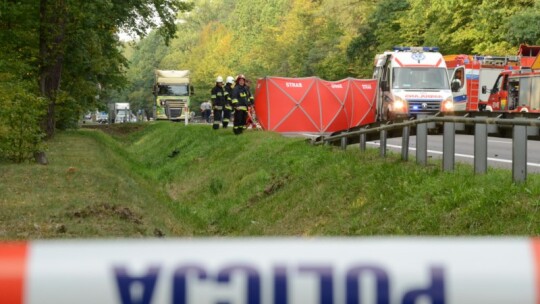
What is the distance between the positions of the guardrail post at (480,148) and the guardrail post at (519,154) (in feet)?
3.24

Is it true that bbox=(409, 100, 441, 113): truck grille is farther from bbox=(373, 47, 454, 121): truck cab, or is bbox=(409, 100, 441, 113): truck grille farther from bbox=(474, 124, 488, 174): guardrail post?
bbox=(474, 124, 488, 174): guardrail post

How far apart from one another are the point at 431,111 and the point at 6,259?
30947mm

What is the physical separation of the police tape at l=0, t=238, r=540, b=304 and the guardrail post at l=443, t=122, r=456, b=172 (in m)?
11.2

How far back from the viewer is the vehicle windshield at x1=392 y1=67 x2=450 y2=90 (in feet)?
107

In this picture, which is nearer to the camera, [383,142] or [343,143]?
[383,142]

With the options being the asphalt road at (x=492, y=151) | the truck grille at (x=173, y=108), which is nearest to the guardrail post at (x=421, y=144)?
the asphalt road at (x=492, y=151)

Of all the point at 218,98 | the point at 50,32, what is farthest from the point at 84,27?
the point at 218,98

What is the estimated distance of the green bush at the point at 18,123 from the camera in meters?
20.8

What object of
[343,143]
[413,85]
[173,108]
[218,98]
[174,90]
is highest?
[174,90]

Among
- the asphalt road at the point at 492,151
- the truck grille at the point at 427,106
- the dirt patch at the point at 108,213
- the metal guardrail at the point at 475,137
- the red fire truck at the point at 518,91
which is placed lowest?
the dirt patch at the point at 108,213

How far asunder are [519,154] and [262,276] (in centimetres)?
906

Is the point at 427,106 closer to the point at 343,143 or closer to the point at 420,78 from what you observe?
the point at 420,78

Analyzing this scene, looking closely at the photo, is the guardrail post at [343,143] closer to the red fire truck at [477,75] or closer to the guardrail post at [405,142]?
the guardrail post at [405,142]

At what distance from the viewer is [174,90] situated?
66875mm
